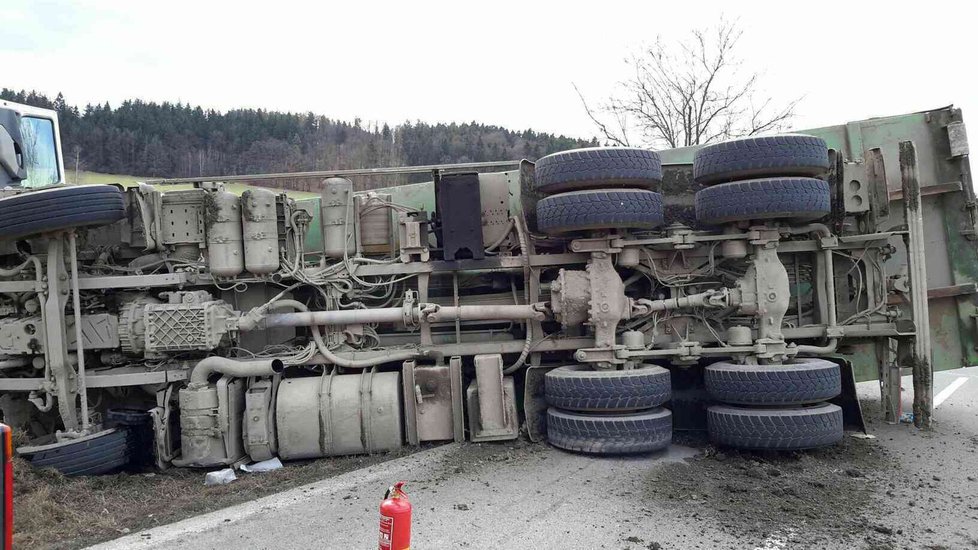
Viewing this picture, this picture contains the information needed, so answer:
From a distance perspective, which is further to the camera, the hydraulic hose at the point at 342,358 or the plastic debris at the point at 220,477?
the hydraulic hose at the point at 342,358

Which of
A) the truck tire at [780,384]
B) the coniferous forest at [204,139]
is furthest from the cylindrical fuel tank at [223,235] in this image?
the coniferous forest at [204,139]

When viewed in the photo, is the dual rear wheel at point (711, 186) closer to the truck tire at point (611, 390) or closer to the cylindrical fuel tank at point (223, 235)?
the truck tire at point (611, 390)

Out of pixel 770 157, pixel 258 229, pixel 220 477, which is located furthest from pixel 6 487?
pixel 770 157

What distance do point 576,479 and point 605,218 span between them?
6.87 feet

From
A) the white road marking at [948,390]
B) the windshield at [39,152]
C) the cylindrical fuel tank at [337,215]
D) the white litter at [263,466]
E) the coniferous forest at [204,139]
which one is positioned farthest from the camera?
the coniferous forest at [204,139]

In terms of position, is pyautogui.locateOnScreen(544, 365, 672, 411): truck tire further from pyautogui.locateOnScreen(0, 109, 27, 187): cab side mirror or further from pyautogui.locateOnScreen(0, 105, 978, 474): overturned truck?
pyautogui.locateOnScreen(0, 109, 27, 187): cab side mirror

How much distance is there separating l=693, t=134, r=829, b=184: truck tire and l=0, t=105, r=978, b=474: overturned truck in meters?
0.02

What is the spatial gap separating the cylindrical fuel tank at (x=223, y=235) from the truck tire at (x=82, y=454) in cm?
167

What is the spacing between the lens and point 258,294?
6590 millimetres

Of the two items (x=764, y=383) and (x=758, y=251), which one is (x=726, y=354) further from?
(x=758, y=251)

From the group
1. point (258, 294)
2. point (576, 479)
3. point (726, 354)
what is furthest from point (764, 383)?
point (258, 294)

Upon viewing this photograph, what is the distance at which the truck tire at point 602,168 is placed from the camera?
565 cm

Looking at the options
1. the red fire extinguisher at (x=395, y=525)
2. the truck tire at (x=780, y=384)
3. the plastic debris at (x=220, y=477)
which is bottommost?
the plastic debris at (x=220, y=477)

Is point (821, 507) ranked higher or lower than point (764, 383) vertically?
lower
